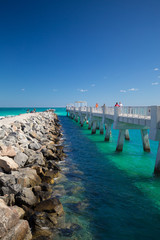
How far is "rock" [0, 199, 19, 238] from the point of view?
3.87 metres

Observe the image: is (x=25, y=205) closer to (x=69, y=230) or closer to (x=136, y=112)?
(x=69, y=230)

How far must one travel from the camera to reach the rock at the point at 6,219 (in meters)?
3.87

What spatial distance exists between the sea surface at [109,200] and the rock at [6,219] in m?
1.24

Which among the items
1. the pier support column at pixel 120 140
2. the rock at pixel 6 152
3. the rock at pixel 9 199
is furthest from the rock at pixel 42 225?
the pier support column at pixel 120 140

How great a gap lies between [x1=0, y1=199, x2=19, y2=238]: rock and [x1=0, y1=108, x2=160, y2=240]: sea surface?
48.7 inches

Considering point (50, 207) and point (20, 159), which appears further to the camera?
point (20, 159)

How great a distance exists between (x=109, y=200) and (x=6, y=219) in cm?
395

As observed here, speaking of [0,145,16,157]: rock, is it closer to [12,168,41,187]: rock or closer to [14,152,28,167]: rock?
[14,152,28,167]: rock

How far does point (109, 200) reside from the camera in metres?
6.77

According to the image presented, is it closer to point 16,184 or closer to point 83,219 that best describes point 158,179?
point 83,219

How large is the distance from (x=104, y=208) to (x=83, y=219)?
1.04 meters

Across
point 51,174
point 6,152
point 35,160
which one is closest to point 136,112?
point 51,174

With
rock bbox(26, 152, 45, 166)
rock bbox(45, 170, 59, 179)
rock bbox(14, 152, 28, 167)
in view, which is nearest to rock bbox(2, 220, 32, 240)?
rock bbox(45, 170, 59, 179)

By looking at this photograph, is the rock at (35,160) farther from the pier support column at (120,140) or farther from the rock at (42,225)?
the pier support column at (120,140)
